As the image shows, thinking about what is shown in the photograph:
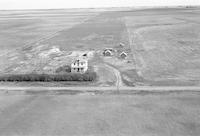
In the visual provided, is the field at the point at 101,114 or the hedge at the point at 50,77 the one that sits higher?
the hedge at the point at 50,77

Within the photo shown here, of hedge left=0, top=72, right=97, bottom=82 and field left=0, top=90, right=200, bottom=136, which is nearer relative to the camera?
field left=0, top=90, right=200, bottom=136

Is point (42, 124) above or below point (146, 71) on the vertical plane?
below

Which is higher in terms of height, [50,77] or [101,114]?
[50,77]

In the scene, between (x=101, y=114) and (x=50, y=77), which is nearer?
(x=101, y=114)

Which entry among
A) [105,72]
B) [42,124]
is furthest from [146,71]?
[42,124]

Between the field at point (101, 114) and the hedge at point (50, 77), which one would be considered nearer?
the field at point (101, 114)

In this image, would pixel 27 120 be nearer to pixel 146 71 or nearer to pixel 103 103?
pixel 103 103

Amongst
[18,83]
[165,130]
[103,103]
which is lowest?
[165,130]

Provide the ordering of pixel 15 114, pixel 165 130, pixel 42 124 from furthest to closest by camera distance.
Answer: pixel 15 114 → pixel 42 124 → pixel 165 130

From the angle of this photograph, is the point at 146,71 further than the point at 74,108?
Yes

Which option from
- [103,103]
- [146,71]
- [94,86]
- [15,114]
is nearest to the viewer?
[15,114]

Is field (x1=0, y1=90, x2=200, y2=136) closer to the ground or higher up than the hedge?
closer to the ground
